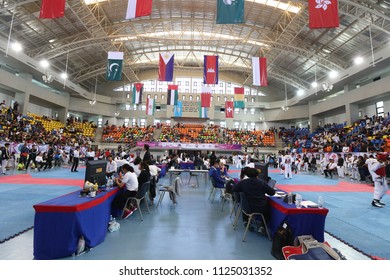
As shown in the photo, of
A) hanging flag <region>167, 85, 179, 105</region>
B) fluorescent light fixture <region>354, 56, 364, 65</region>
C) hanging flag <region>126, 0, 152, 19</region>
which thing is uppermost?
fluorescent light fixture <region>354, 56, 364, 65</region>

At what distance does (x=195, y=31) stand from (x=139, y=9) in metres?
15.4

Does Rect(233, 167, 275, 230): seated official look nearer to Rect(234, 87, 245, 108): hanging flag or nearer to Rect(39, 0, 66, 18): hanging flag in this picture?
Rect(39, 0, 66, 18): hanging flag

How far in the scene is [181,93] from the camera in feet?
104

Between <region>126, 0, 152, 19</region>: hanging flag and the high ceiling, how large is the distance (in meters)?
9.35

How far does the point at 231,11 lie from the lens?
7.61m

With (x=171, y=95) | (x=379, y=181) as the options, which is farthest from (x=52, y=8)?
(x=171, y=95)

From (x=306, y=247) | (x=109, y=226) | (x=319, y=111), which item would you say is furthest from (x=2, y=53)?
(x=319, y=111)

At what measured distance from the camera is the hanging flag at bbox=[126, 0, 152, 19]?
755 cm

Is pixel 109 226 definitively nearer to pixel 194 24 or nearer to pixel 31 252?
pixel 31 252

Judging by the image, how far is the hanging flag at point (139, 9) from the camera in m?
7.55

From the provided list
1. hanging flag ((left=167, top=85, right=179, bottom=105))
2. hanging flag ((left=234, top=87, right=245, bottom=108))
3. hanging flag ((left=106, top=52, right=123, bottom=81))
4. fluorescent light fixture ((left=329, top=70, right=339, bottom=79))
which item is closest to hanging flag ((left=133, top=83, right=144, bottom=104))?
hanging flag ((left=167, top=85, right=179, bottom=105))

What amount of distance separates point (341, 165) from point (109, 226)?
49.5 feet

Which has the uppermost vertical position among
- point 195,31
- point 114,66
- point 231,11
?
point 195,31

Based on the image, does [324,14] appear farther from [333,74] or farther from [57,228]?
[333,74]
